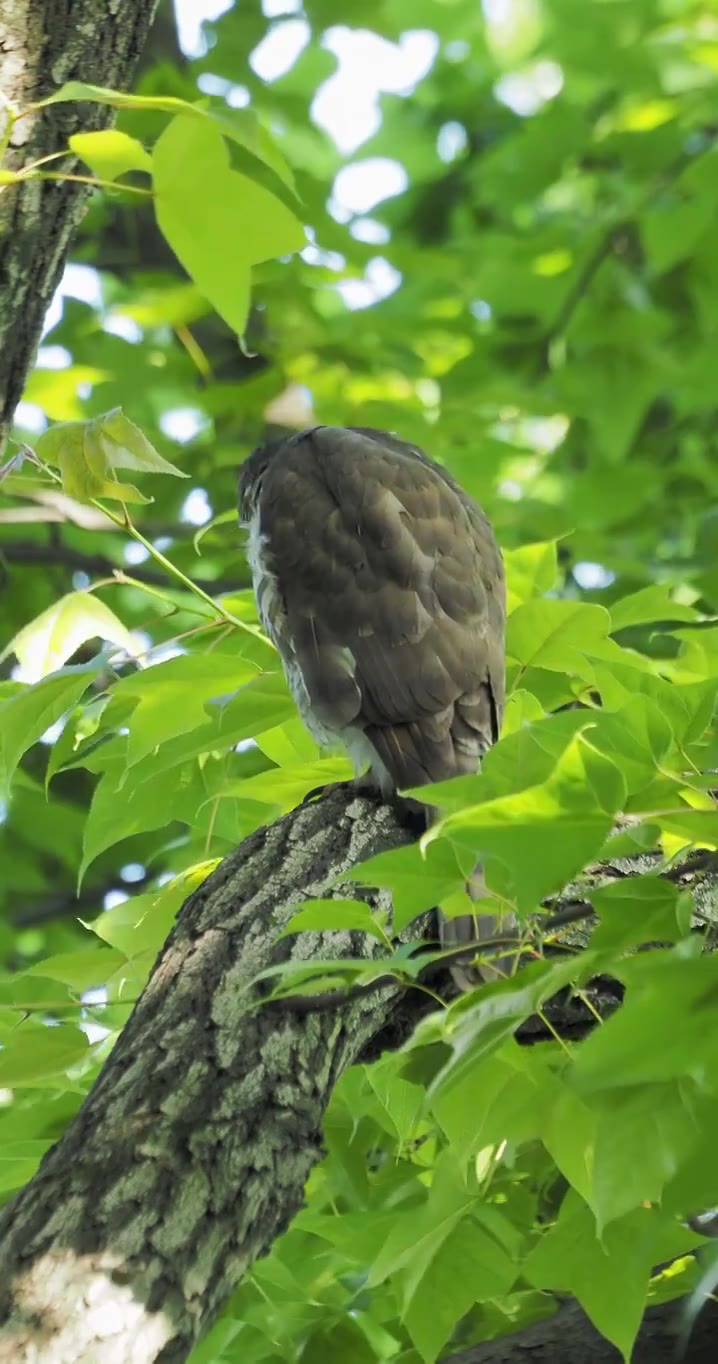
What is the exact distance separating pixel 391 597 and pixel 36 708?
3.11ft

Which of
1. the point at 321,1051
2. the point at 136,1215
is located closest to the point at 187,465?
the point at 321,1051

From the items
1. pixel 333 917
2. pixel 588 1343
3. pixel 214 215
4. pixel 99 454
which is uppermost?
pixel 214 215

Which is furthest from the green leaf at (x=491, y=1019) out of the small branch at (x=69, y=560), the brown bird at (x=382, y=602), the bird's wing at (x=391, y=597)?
the small branch at (x=69, y=560)

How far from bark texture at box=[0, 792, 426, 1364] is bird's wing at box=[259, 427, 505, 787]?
23.3 inches

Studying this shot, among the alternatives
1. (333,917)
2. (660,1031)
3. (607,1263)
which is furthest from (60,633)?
(660,1031)

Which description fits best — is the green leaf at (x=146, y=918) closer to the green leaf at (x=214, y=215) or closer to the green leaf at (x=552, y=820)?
the green leaf at (x=214, y=215)

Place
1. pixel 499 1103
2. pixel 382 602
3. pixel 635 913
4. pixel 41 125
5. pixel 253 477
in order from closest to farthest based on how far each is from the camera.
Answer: pixel 635 913
pixel 499 1103
pixel 41 125
pixel 382 602
pixel 253 477

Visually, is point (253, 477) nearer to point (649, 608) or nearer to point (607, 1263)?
point (649, 608)

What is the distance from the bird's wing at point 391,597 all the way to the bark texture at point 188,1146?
23.3 inches

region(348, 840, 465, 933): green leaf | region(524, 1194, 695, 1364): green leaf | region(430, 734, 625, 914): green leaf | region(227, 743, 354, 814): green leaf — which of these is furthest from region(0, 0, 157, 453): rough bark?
region(524, 1194, 695, 1364): green leaf

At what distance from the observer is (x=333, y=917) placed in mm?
1178

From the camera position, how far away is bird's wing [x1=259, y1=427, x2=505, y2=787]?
96.1 inches

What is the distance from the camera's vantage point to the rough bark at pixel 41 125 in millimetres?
1684

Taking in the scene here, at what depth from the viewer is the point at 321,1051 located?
5.41ft
